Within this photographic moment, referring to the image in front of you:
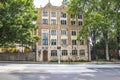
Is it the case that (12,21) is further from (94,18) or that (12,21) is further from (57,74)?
(94,18)

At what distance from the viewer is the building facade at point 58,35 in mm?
52656

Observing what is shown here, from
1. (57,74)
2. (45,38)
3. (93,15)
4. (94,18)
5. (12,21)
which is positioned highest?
(93,15)

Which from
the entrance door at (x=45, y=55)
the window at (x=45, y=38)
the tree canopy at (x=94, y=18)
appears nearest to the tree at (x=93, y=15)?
the tree canopy at (x=94, y=18)

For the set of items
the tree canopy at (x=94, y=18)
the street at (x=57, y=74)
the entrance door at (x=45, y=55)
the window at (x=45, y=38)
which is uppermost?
the tree canopy at (x=94, y=18)

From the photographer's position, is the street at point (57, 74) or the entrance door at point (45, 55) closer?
the street at point (57, 74)

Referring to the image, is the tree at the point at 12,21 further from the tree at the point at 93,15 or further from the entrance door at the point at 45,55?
the entrance door at the point at 45,55

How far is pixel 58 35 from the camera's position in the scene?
176 ft

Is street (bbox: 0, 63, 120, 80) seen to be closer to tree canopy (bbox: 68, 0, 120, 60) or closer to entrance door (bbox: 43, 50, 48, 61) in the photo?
tree canopy (bbox: 68, 0, 120, 60)

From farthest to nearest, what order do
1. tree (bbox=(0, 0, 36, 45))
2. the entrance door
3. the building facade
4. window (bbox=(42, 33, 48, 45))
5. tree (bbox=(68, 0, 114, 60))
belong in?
window (bbox=(42, 33, 48, 45)) < the building facade < the entrance door < tree (bbox=(68, 0, 114, 60)) < tree (bbox=(0, 0, 36, 45))

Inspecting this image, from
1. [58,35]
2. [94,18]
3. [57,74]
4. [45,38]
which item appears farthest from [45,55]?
[57,74]

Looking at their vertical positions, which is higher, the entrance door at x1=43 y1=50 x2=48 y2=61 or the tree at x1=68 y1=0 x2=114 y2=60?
the tree at x1=68 y1=0 x2=114 y2=60

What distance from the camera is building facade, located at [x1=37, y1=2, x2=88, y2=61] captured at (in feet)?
173

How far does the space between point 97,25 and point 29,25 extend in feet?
45.0

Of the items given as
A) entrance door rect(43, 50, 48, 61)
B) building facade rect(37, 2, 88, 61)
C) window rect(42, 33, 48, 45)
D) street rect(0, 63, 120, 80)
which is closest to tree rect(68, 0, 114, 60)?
building facade rect(37, 2, 88, 61)
